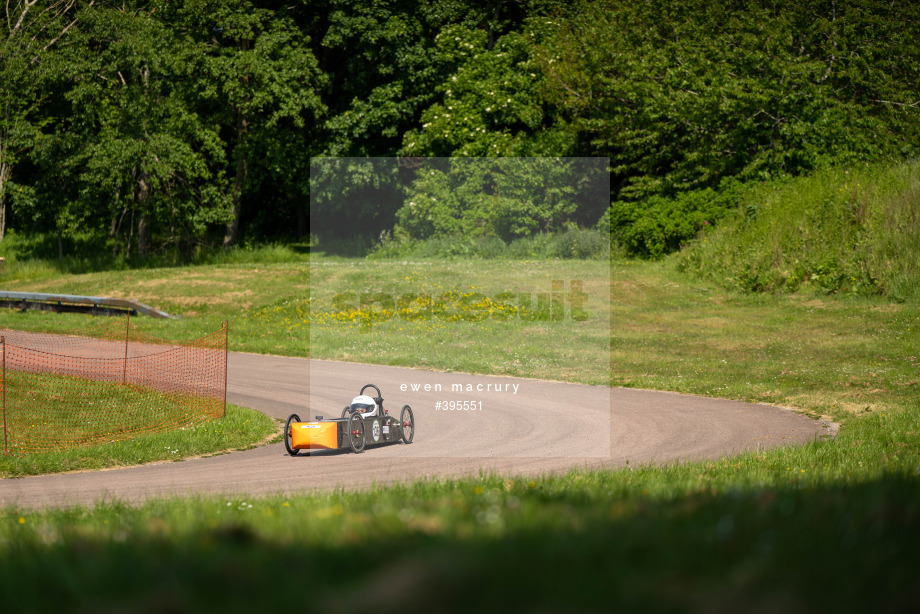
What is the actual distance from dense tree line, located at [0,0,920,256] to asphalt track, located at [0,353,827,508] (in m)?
20.4

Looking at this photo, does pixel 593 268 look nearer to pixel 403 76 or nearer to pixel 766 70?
pixel 766 70

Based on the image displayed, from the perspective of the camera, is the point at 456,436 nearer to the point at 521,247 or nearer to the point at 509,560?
the point at 509,560

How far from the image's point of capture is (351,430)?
1182cm

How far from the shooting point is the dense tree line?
118 feet

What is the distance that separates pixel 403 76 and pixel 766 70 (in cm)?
1764

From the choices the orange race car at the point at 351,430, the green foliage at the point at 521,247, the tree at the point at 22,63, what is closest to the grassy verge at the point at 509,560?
the orange race car at the point at 351,430

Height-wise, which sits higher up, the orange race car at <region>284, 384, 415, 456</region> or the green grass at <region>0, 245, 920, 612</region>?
the green grass at <region>0, 245, 920, 612</region>

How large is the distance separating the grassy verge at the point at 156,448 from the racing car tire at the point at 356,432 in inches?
72.9

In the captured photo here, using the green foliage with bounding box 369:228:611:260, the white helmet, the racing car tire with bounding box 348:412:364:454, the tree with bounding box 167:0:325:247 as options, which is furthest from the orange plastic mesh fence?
the tree with bounding box 167:0:325:247

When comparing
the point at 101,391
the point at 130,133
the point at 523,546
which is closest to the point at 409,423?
the point at 101,391

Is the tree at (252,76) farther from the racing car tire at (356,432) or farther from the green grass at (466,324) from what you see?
the racing car tire at (356,432)

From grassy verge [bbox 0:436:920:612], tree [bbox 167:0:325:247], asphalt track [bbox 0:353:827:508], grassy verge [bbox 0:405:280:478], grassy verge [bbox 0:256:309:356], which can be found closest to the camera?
grassy verge [bbox 0:436:920:612]

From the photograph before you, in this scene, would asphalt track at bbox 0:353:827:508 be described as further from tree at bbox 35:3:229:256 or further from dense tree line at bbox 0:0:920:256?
tree at bbox 35:3:229:256

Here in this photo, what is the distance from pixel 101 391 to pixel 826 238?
24254mm
